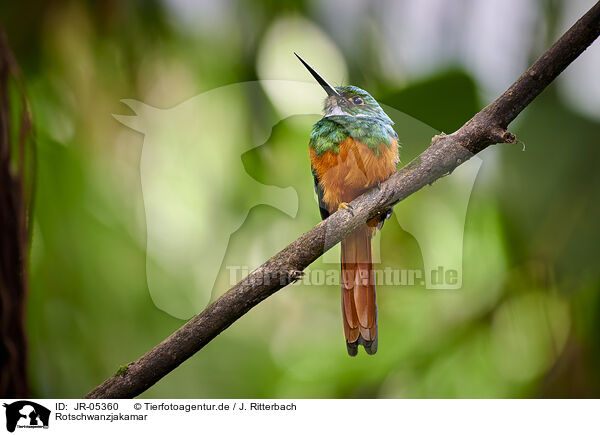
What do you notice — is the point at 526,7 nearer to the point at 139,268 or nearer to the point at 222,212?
the point at 222,212

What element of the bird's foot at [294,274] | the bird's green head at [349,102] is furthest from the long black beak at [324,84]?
the bird's foot at [294,274]

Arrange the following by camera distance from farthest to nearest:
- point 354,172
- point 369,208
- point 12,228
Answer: point 12,228 → point 354,172 → point 369,208

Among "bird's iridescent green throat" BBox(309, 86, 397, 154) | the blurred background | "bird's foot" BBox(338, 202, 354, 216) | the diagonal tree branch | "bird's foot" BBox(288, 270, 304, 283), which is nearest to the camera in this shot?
the diagonal tree branch

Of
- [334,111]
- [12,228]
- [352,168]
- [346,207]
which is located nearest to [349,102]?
[334,111]

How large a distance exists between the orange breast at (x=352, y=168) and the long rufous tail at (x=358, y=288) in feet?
0.42

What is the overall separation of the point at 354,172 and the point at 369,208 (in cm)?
15

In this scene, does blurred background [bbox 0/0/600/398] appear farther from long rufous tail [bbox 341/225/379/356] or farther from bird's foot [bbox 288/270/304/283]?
bird's foot [bbox 288/270/304/283]

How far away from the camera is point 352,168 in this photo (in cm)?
135

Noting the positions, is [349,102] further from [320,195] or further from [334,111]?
[320,195]

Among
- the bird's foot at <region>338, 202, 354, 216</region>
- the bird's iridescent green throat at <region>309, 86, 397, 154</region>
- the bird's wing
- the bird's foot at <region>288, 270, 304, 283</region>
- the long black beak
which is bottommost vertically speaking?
the bird's foot at <region>288, 270, 304, 283</region>

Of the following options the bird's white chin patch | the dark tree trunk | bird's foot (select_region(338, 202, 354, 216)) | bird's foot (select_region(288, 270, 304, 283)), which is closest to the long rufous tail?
bird's foot (select_region(338, 202, 354, 216))

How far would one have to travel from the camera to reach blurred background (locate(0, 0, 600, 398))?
1.48m

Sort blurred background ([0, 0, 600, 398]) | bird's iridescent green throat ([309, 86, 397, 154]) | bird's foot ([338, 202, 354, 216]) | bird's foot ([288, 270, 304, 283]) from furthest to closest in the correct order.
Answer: blurred background ([0, 0, 600, 398]) < bird's iridescent green throat ([309, 86, 397, 154]) < bird's foot ([338, 202, 354, 216]) < bird's foot ([288, 270, 304, 283])
